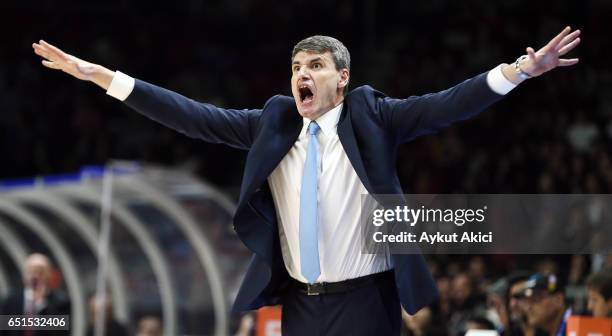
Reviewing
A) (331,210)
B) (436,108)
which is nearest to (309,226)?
(331,210)

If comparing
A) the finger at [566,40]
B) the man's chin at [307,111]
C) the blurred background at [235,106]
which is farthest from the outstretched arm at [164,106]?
the blurred background at [235,106]

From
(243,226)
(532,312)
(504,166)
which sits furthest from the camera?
(504,166)

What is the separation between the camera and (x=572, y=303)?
22.9 feet

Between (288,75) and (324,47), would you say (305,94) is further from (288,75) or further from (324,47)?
(288,75)

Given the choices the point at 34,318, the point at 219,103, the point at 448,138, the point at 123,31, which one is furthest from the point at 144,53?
the point at 34,318

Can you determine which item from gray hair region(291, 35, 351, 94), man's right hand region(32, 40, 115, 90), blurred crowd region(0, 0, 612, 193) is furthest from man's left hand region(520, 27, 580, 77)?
blurred crowd region(0, 0, 612, 193)

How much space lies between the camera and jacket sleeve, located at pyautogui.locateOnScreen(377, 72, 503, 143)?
185 inches

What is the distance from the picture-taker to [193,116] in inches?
203

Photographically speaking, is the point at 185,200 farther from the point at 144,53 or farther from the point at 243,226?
the point at 144,53

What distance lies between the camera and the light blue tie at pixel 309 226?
16.1 feet

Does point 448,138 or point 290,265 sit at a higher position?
point 448,138

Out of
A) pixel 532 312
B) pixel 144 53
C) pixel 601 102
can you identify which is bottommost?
pixel 532 312

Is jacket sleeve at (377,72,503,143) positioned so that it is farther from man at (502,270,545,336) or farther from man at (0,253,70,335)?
man at (0,253,70,335)

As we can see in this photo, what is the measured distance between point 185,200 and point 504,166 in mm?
4413
